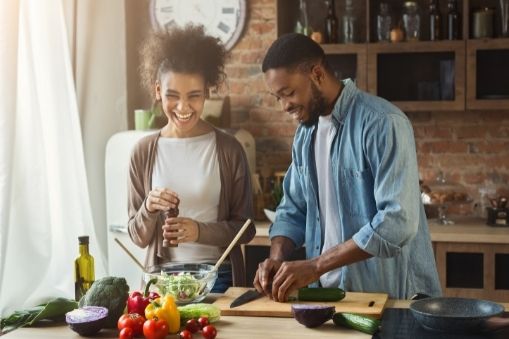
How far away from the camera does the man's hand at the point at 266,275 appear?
2.70 metres

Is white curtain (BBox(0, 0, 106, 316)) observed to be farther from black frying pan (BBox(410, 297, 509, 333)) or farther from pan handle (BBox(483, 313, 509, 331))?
pan handle (BBox(483, 313, 509, 331))

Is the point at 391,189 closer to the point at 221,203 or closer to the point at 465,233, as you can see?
the point at 221,203

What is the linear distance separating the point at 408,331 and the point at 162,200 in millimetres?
1061

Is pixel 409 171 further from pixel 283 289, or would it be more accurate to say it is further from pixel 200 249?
pixel 200 249

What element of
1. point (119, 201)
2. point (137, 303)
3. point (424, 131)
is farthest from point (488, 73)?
point (137, 303)

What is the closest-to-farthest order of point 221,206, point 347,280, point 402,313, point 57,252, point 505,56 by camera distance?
point 402,313 → point 347,280 → point 221,206 → point 57,252 → point 505,56

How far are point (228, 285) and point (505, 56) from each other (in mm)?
2438

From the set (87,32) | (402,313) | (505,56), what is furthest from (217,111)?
(402,313)

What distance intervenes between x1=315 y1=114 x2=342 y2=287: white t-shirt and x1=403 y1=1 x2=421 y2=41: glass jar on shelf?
6.08 ft

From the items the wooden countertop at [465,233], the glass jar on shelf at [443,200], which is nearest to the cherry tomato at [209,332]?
the wooden countertop at [465,233]

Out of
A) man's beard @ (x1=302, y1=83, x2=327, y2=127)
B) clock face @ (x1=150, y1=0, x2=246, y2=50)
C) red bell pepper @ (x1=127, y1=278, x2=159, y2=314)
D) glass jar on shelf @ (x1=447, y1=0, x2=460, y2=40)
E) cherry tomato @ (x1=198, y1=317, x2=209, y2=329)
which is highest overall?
clock face @ (x1=150, y1=0, x2=246, y2=50)

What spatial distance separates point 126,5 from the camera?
5.15 metres

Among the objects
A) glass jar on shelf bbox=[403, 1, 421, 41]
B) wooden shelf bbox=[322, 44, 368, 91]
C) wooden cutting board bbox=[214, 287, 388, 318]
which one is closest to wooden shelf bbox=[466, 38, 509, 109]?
glass jar on shelf bbox=[403, 1, 421, 41]

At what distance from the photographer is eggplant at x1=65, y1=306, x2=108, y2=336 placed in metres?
2.38
